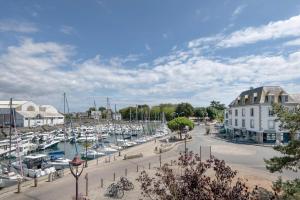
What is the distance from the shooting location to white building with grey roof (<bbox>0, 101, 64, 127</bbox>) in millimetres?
111562

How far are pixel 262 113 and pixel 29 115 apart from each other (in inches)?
3459

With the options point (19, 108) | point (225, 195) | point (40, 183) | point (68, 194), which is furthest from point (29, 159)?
point (19, 108)

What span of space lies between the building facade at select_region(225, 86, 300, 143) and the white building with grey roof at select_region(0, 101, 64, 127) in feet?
257

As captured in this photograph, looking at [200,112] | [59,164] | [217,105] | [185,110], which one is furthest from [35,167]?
[217,105]

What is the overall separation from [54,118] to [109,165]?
101m

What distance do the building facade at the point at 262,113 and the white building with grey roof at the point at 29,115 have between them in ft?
257

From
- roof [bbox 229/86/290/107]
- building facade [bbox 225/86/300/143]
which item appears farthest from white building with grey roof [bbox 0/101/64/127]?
roof [bbox 229/86/290/107]

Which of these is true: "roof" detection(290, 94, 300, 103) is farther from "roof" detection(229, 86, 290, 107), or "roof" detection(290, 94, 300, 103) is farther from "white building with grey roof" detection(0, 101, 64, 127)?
"white building with grey roof" detection(0, 101, 64, 127)

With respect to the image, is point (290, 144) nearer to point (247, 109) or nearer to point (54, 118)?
point (247, 109)

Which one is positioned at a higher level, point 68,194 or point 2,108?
point 2,108

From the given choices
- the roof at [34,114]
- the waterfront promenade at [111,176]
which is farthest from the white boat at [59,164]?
the roof at [34,114]

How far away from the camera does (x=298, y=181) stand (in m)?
11.8

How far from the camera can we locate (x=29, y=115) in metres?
115

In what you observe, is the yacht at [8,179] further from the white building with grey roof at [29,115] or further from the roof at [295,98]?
the white building with grey roof at [29,115]
